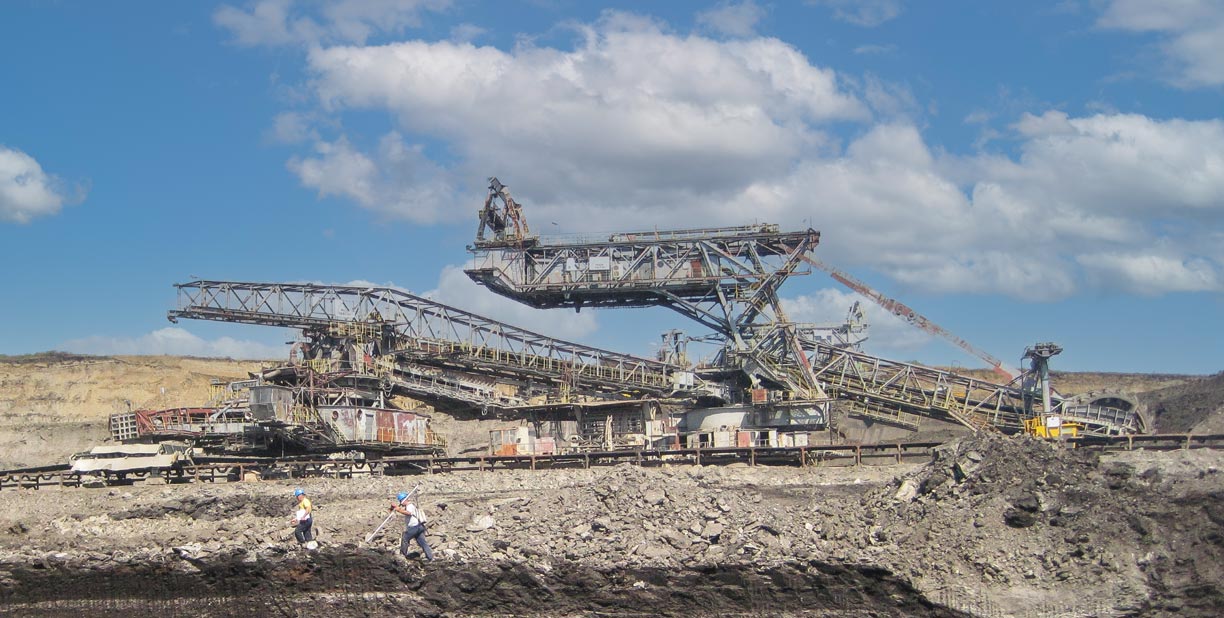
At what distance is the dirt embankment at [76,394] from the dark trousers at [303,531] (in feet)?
142

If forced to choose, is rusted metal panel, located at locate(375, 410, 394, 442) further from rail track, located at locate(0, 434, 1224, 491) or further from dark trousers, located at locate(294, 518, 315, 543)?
dark trousers, located at locate(294, 518, 315, 543)

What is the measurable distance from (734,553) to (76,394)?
6547cm

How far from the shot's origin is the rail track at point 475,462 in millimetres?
34719

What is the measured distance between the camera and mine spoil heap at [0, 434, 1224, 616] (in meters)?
22.8

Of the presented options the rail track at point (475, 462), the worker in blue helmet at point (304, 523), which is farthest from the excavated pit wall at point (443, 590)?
the rail track at point (475, 462)

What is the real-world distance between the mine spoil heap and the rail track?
5544 millimetres

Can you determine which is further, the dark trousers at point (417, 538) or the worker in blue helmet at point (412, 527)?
the dark trousers at point (417, 538)

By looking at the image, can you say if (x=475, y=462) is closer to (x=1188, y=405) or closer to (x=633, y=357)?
(x=633, y=357)

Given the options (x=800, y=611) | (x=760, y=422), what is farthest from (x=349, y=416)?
(x=800, y=611)

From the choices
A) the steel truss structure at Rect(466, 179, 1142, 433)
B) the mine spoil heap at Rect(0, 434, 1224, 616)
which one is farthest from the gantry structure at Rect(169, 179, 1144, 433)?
the mine spoil heap at Rect(0, 434, 1224, 616)

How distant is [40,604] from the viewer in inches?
1099

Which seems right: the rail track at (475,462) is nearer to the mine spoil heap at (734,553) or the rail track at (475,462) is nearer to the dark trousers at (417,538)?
the mine spoil heap at (734,553)

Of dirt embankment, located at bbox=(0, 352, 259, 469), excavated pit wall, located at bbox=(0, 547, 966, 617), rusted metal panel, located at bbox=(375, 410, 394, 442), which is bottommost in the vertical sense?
excavated pit wall, located at bbox=(0, 547, 966, 617)

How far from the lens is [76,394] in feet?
249
